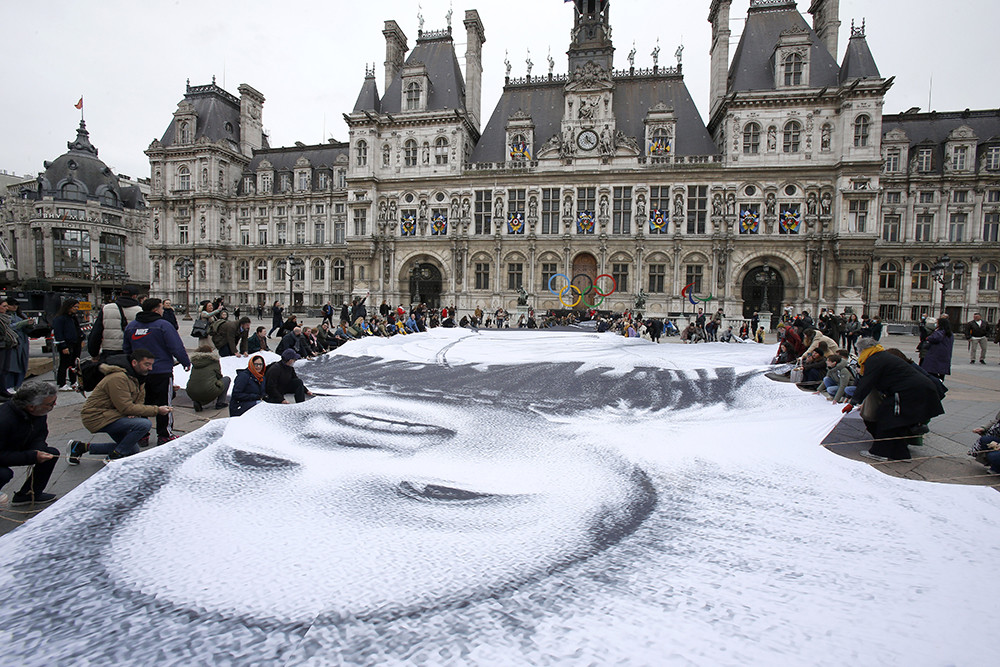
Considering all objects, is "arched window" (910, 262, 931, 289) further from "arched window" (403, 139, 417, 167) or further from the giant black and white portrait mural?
the giant black and white portrait mural

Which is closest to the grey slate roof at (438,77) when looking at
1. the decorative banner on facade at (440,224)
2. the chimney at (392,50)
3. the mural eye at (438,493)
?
the chimney at (392,50)

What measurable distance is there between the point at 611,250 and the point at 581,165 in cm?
581

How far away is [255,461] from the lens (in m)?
4.55

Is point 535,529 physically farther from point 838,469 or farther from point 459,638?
point 838,469

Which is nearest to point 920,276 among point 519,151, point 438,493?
point 519,151

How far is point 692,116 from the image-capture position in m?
31.9

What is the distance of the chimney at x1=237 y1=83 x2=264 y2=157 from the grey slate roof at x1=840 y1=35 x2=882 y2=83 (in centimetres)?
4570

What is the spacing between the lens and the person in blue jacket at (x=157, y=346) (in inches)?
228

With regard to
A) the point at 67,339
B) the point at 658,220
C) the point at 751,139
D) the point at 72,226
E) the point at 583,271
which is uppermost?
the point at 751,139

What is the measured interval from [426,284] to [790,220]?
2339 centimetres

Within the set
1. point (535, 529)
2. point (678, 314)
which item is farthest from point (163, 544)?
point (678, 314)

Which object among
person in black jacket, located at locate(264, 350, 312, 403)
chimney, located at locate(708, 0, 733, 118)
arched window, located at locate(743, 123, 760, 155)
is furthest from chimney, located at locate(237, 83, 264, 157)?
person in black jacket, located at locate(264, 350, 312, 403)

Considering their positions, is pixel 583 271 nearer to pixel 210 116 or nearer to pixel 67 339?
pixel 67 339

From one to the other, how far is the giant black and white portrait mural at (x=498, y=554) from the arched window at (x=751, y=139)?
1145 inches
